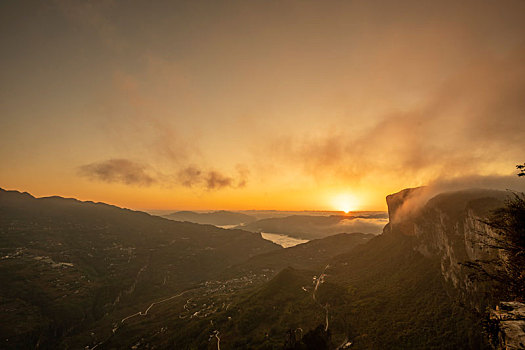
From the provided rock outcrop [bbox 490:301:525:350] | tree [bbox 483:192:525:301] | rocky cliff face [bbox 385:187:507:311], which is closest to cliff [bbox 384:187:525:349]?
rocky cliff face [bbox 385:187:507:311]

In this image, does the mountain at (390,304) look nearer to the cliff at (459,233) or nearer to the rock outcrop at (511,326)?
the cliff at (459,233)

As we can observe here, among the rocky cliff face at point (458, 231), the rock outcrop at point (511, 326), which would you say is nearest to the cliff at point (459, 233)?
the rocky cliff face at point (458, 231)

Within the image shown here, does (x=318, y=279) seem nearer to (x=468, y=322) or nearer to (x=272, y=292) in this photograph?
(x=272, y=292)

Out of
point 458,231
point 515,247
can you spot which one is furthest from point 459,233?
point 515,247

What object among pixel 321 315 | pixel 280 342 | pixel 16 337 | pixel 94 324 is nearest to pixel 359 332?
pixel 321 315

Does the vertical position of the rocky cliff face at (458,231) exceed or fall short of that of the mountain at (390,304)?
it exceeds it

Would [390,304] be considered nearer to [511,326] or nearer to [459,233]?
[459,233]

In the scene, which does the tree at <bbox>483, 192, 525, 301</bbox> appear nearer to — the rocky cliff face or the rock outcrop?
the rock outcrop

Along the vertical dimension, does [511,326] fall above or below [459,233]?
above

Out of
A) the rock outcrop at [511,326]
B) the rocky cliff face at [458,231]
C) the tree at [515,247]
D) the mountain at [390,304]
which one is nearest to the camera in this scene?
the rock outcrop at [511,326]
